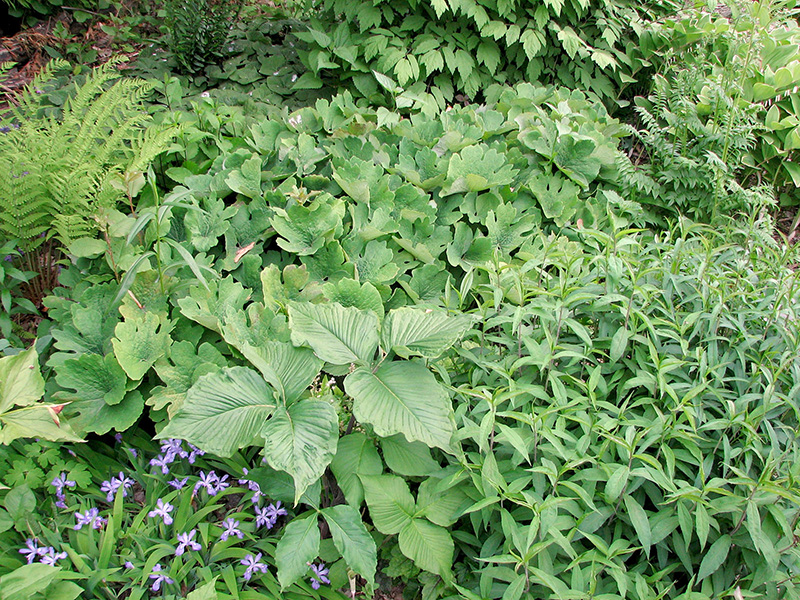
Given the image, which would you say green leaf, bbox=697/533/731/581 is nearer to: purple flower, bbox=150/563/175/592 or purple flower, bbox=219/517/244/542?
purple flower, bbox=219/517/244/542

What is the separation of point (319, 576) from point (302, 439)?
1.45ft

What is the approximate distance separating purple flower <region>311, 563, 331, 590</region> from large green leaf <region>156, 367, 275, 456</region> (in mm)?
444

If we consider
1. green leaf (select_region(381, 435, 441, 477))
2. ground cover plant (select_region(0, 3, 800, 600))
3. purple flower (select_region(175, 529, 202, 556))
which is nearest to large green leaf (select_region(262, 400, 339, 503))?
ground cover plant (select_region(0, 3, 800, 600))

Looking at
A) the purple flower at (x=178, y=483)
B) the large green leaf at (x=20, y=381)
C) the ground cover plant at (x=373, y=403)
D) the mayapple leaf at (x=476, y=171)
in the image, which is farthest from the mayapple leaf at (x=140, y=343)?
the mayapple leaf at (x=476, y=171)

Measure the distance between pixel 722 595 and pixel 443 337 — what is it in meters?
0.97

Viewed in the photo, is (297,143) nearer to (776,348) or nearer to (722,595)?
(776,348)

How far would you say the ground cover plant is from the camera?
5.04ft

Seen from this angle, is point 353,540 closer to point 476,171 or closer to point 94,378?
point 94,378

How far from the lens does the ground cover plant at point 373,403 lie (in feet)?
5.04

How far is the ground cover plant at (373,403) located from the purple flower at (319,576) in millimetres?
11

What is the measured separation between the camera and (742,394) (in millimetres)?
1783

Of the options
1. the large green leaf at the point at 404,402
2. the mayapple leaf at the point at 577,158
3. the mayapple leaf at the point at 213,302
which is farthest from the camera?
the mayapple leaf at the point at 577,158

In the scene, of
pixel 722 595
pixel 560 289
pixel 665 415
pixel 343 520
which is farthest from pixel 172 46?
pixel 722 595

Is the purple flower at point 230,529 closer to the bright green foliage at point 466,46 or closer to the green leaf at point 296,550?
the green leaf at point 296,550
